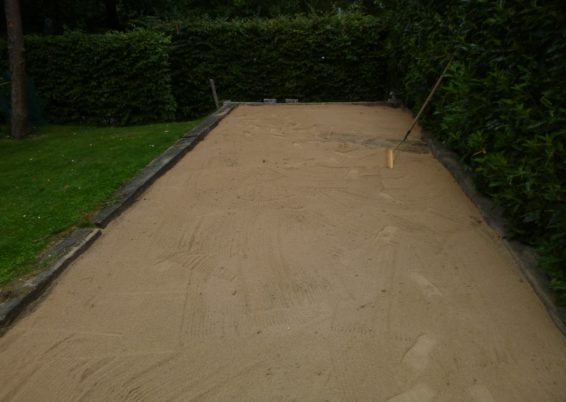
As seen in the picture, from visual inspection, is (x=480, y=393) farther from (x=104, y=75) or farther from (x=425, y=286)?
(x=104, y=75)

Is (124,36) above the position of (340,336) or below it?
above

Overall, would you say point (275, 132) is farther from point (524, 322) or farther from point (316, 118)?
point (524, 322)

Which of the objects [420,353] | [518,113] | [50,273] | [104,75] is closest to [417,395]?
[420,353]

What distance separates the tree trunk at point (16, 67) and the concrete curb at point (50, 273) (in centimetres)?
803

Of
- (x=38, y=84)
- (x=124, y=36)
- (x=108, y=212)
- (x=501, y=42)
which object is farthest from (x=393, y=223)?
(x=38, y=84)

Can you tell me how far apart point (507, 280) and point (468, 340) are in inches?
30.6

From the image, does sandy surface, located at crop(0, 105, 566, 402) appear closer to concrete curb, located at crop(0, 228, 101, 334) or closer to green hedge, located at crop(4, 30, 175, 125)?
concrete curb, located at crop(0, 228, 101, 334)

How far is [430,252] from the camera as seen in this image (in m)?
3.50

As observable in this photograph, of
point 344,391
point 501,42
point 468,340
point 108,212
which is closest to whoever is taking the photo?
point 344,391

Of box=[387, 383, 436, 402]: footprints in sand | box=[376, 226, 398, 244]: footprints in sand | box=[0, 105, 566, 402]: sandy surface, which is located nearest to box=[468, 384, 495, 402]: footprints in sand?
box=[0, 105, 566, 402]: sandy surface

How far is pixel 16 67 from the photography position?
10.3m

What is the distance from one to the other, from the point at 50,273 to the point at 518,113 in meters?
3.77

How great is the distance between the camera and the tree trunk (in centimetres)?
1011

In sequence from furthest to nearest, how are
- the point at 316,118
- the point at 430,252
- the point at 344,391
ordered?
1. the point at 316,118
2. the point at 430,252
3. the point at 344,391
